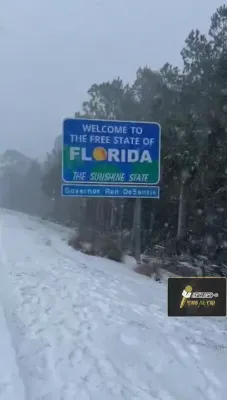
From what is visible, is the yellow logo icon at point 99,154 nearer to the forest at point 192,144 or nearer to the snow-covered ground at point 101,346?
the snow-covered ground at point 101,346

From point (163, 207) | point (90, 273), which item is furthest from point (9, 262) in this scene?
point (163, 207)

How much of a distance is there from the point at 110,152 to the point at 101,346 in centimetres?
557

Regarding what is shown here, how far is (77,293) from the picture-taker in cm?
1038

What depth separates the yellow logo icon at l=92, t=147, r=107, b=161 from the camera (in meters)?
11.1

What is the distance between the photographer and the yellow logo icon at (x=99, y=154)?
36.3ft

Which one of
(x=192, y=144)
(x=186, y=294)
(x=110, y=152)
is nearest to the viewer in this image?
(x=186, y=294)

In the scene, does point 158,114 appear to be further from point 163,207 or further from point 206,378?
point 206,378

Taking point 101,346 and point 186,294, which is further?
point 101,346

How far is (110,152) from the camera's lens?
37.3ft

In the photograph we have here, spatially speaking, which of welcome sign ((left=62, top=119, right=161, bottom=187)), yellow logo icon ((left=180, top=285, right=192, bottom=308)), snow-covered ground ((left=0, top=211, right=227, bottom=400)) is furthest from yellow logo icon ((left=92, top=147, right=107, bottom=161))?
yellow logo icon ((left=180, top=285, right=192, bottom=308))

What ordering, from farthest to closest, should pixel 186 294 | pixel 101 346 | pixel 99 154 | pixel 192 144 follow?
pixel 192 144 < pixel 99 154 < pixel 101 346 < pixel 186 294

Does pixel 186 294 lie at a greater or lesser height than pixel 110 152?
lesser

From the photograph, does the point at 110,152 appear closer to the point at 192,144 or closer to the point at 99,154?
the point at 99,154

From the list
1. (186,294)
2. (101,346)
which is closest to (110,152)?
(101,346)
